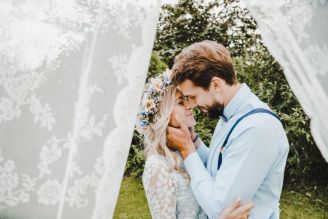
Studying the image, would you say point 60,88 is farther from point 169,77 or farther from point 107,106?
point 169,77

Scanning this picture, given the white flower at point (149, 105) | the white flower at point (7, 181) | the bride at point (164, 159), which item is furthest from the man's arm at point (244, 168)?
the white flower at point (7, 181)

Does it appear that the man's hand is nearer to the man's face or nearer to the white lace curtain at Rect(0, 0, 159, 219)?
the man's face

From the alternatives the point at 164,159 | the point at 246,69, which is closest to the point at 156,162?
the point at 164,159

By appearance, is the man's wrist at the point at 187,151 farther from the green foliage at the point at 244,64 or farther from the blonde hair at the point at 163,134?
the green foliage at the point at 244,64

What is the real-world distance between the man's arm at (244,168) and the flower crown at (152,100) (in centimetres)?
65

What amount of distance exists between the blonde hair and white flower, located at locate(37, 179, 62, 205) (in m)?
0.89

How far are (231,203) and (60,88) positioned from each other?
3.08 feet

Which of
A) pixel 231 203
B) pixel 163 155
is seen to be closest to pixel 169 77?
pixel 163 155

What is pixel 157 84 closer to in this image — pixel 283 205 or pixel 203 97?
pixel 203 97

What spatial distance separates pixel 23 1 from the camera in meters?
1.84

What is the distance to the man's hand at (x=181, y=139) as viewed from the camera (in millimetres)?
2422

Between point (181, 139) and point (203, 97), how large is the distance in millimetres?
277

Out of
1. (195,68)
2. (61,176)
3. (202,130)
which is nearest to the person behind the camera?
(61,176)

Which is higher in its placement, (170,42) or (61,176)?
(170,42)
